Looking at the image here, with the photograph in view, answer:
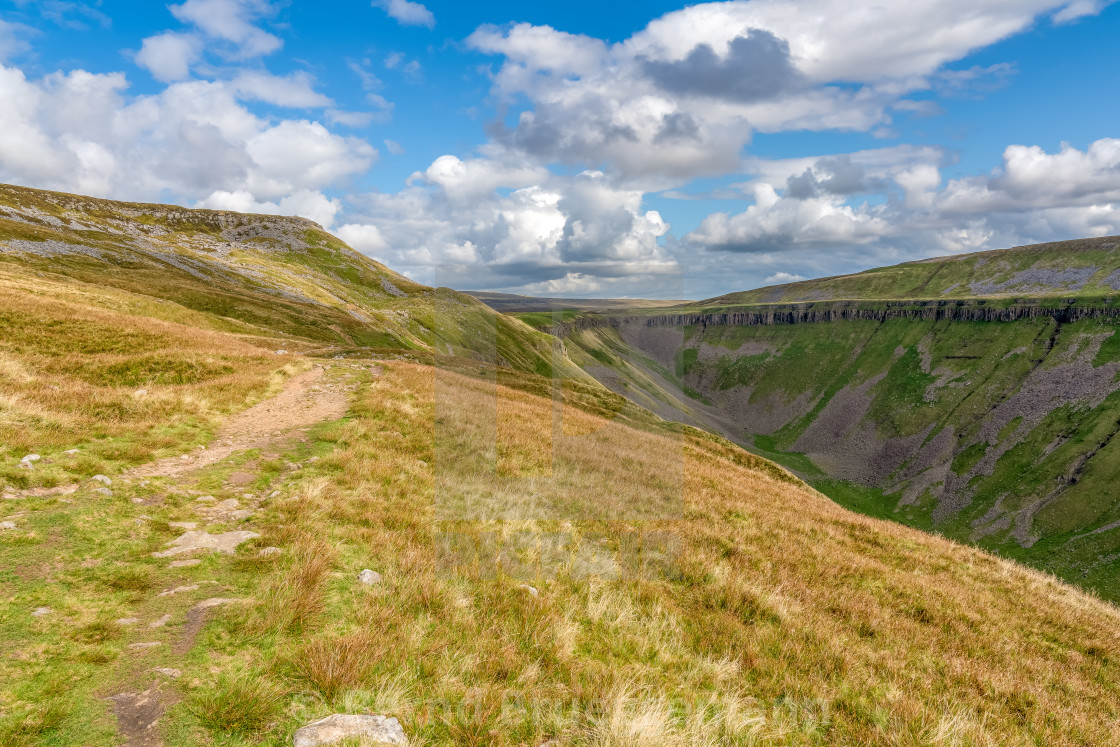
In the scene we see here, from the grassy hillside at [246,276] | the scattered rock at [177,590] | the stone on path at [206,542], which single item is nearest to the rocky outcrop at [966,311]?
the grassy hillside at [246,276]

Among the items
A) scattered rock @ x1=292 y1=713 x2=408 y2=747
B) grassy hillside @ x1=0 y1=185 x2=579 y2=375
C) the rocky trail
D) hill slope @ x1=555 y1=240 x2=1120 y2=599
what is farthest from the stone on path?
hill slope @ x1=555 y1=240 x2=1120 y2=599

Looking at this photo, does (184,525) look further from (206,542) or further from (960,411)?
(960,411)

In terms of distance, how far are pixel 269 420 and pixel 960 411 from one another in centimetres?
15407

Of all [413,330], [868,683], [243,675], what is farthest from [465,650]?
[413,330]

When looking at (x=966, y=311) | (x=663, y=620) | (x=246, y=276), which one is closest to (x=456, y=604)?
(x=663, y=620)

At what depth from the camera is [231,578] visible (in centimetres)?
674

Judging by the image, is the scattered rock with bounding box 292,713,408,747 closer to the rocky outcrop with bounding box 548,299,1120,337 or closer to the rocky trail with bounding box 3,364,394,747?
the rocky trail with bounding box 3,364,394,747

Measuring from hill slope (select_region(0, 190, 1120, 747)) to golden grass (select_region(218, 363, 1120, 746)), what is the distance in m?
0.05

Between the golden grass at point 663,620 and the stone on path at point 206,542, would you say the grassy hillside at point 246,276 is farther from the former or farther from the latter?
the stone on path at point 206,542

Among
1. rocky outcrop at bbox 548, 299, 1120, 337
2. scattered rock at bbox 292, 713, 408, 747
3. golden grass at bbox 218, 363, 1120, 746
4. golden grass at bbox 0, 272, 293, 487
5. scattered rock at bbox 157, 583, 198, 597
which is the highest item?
rocky outcrop at bbox 548, 299, 1120, 337

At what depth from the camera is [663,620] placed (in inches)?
297

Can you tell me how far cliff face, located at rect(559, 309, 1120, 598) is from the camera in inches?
3231

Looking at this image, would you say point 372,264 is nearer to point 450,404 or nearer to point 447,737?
point 450,404

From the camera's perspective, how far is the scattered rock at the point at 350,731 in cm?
414
